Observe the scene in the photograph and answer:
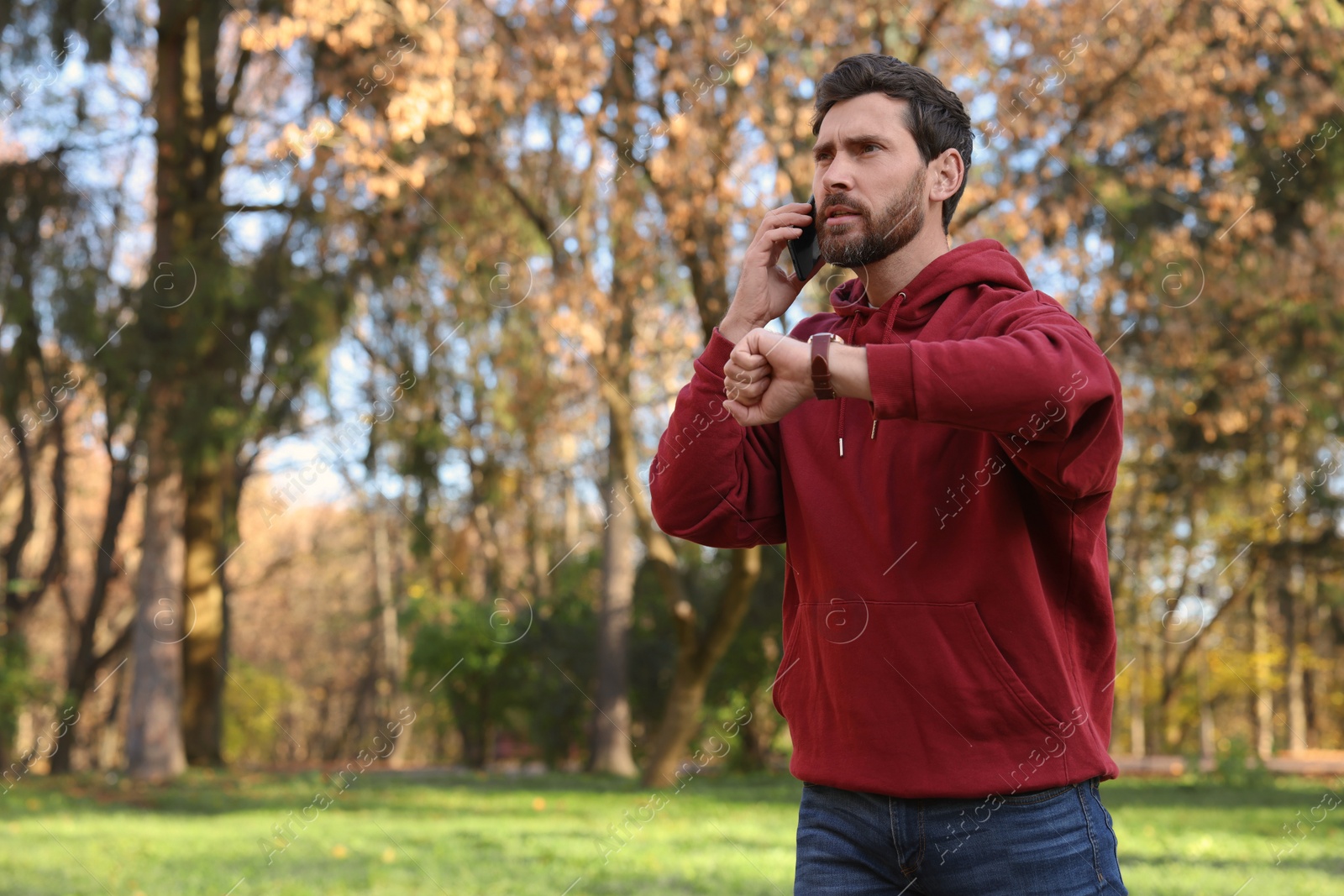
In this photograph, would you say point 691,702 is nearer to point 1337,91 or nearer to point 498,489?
point 498,489

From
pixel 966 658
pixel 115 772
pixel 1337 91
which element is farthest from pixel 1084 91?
pixel 115 772

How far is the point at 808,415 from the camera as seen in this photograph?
2.07 m

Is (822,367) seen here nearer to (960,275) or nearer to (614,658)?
(960,275)

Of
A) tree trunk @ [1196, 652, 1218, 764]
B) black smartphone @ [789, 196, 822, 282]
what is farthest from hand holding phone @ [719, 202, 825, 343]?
tree trunk @ [1196, 652, 1218, 764]

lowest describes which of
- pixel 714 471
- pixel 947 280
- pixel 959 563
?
pixel 959 563

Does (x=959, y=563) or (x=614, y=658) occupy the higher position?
(x=959, y=563)

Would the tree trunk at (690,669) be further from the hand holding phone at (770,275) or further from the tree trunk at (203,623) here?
the hand holding phone at (770,275)

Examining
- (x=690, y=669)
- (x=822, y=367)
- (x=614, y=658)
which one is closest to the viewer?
(x=822, y=367)

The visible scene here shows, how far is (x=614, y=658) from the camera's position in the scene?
14.5m

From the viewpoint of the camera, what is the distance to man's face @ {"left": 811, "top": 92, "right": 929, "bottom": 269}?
1954 mm

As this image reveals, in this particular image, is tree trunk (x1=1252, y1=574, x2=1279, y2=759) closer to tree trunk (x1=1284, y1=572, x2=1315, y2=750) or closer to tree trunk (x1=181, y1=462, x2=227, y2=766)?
tree trunk (x1=1284, y1=572, x2=1315, y2=750)

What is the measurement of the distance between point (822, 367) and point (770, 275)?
1.45ft

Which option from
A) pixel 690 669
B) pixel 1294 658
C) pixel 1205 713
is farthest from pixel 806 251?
pixel 1294 658

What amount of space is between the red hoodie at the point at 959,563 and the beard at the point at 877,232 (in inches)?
3.2
